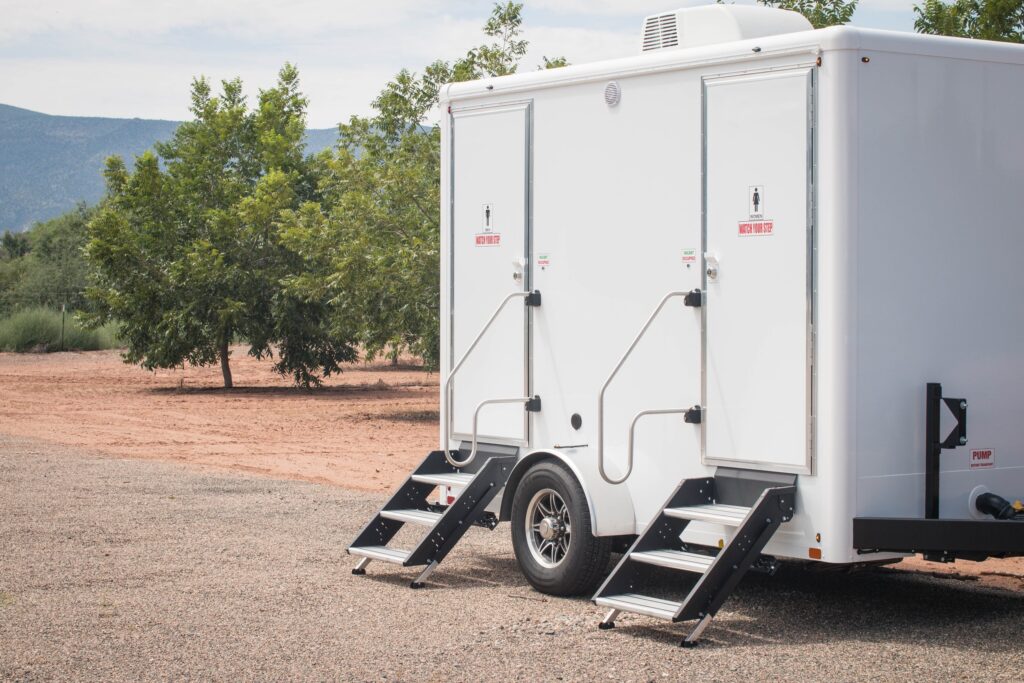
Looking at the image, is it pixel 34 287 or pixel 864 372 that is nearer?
pixel 864 372

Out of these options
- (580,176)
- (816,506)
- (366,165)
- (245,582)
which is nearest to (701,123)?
(580,176)

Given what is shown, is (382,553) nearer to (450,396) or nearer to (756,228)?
(450,396)

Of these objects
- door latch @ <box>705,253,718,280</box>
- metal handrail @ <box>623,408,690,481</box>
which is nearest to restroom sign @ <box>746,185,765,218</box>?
door latch @ <box>705,253,718,280</box>

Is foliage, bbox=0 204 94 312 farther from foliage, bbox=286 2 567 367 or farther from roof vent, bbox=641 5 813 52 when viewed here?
roof vent, bbox=641 5 813 52

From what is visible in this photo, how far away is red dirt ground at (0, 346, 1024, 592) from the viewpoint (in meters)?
17.0

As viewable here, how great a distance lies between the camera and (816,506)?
7574 mm

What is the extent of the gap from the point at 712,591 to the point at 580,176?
116 inches

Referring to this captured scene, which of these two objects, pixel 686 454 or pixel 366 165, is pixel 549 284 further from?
pixel 366 165

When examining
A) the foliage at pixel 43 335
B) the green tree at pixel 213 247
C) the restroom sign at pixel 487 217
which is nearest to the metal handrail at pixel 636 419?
the restroom sign at pixel 487 217

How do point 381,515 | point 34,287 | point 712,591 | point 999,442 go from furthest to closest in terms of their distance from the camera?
point 34,287 → point 381,515 → point 999,442 → point 712,591

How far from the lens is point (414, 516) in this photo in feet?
31.2

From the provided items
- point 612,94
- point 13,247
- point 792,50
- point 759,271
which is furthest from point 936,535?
point 13,247

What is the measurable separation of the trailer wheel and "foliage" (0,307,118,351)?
38.0 m

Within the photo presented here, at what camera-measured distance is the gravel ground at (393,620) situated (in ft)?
23.0
